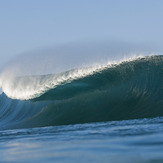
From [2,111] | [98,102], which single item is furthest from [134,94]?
[2,111]

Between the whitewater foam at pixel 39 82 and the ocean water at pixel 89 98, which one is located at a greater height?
the whitewater foam at pixel 39 82

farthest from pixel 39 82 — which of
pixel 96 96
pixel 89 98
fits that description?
pixel 96 96

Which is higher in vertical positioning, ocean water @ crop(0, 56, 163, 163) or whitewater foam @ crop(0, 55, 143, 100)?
whitewater foam @ crop(0, 55, 143, 100)

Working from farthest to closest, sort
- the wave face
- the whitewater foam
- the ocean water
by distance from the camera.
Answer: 1. the whitewater foam
2. the wave face
3. the ocean water

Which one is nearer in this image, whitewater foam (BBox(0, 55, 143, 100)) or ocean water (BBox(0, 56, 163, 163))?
ocean water (BBox(0, 56, 163, 163))

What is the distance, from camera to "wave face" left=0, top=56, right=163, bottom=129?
13812 millimetres

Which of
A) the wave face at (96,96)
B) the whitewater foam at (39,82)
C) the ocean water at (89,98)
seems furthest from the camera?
the whitewater foam at (39,82)

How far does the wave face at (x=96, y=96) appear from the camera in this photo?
13812mm

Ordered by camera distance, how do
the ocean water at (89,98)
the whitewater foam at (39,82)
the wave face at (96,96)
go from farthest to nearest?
the whitewater foam at (39,82), the wave face at (96,96), the ocean water at (89,98)

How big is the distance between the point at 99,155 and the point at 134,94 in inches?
415

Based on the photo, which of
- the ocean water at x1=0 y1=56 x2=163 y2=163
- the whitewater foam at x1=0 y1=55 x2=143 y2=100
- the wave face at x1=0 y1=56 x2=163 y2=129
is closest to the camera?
the ocean water at x1=0 y1=56 x2=163 y2=163

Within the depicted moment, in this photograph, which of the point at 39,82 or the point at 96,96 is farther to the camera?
the point at 39,82

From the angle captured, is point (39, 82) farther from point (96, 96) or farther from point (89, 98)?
point (96, 96)

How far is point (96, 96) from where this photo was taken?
15.4 meters
